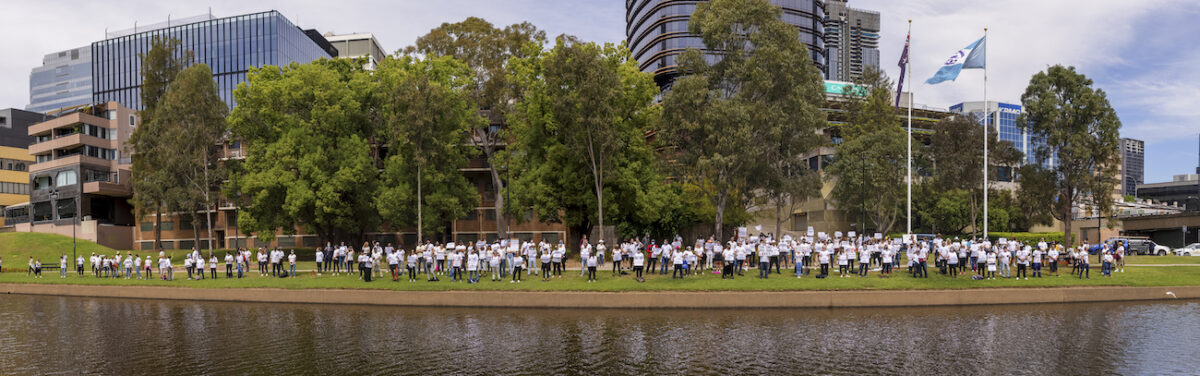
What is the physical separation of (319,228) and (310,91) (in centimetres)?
1115

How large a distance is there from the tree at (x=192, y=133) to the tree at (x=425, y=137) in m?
14.4

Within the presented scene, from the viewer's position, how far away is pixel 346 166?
5216cm

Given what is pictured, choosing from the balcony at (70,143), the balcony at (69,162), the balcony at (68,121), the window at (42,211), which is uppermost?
the balcony at (68,121)

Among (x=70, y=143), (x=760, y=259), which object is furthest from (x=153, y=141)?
(x=760, y=259)

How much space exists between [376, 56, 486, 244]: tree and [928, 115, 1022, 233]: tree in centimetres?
3971

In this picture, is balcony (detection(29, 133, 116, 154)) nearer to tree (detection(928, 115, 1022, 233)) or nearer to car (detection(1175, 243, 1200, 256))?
tree (detection(928, 115, 1022, 233))

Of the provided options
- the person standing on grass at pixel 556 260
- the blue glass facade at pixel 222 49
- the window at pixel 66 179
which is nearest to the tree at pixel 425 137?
the person standing on grass at pixel 556 260

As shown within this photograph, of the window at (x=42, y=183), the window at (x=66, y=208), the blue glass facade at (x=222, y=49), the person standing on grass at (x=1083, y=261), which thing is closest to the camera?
the person standing on grass at (x=1083, y=261)

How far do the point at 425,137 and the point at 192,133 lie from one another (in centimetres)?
2232

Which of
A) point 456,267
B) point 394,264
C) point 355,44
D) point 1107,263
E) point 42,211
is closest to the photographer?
point 456,267

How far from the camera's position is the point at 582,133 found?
41938mm

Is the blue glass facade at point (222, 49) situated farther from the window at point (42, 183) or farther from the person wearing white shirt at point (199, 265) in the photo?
the person wearing white shirt at point (199, 265)

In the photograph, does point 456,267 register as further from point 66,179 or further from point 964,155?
point 66,179

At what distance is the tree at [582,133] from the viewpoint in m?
40.6
